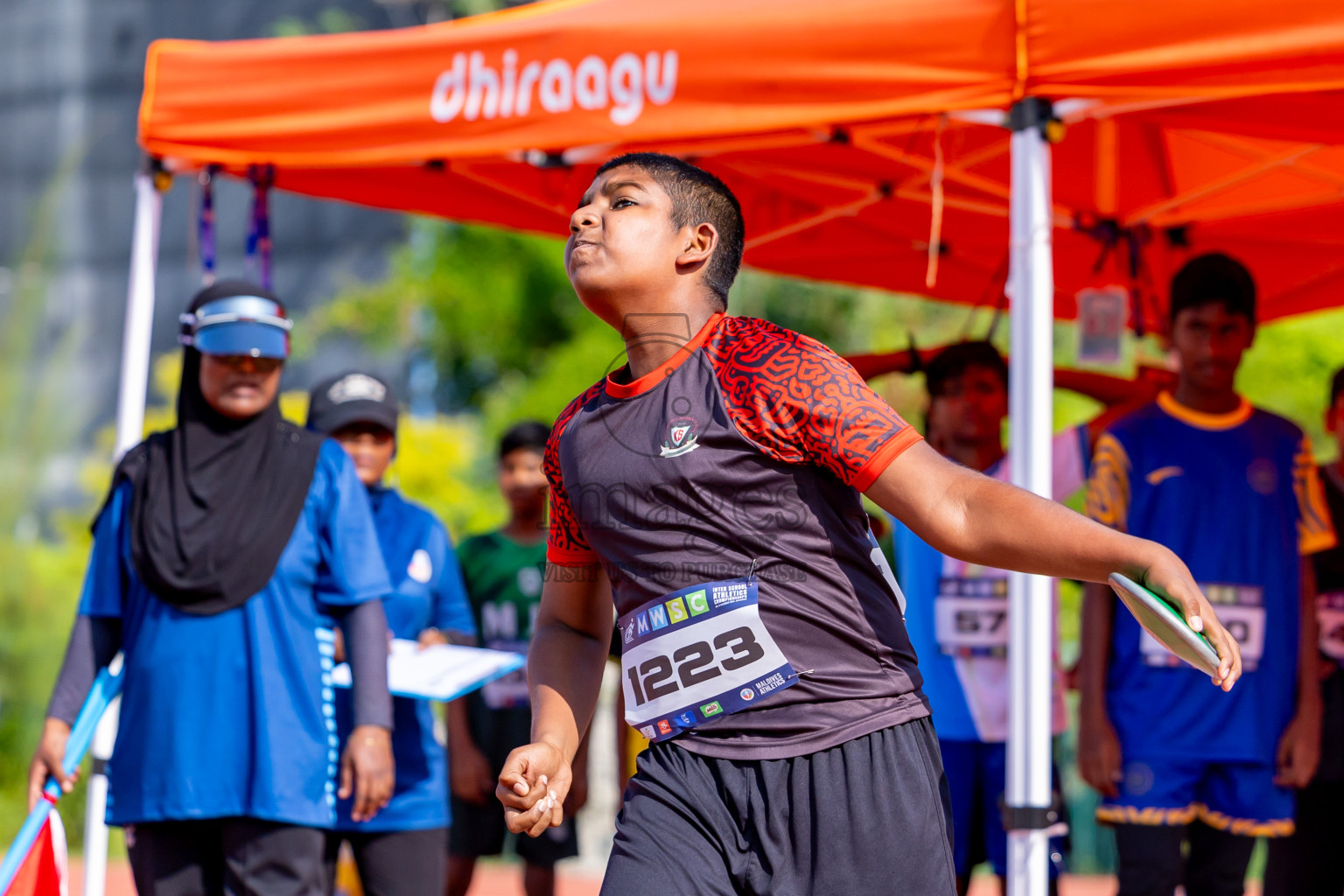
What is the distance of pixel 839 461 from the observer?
2.17 m

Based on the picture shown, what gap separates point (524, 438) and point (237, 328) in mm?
→ 1746

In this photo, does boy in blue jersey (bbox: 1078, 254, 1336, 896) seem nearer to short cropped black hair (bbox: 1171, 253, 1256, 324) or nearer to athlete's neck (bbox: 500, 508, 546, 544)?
short cropped black hair (bbox: 1171, 253, 1256, 324)

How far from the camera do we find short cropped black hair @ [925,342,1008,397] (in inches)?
183

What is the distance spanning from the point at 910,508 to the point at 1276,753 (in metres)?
2.39

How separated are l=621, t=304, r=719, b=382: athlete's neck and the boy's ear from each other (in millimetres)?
70

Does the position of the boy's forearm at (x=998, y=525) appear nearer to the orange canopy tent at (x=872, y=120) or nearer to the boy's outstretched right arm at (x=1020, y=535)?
the boy's outstretched right arm at (x=1020, y=535)

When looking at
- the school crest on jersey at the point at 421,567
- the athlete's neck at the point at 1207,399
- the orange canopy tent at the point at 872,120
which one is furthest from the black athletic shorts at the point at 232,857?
the athlete's neck at the point at 1207,399

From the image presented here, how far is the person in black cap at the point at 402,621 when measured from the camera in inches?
155

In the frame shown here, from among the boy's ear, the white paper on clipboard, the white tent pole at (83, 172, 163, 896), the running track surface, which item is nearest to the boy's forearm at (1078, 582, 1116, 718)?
the white paper on clipboard

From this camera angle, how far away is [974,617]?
4340 millimetres

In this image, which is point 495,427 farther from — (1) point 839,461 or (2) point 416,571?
(1) point 839,461

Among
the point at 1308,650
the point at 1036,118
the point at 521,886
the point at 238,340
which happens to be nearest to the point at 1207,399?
the point at 1308,650

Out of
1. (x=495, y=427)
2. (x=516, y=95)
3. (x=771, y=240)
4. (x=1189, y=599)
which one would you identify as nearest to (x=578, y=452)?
(x=1189, y=599)

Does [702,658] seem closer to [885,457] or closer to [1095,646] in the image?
[885,457]
